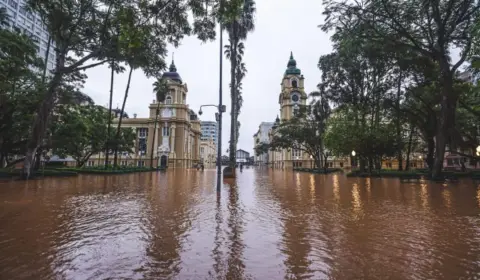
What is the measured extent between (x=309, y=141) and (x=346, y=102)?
17866 mm

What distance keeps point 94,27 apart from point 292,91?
6859 cm

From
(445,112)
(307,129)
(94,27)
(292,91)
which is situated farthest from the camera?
(292,91)

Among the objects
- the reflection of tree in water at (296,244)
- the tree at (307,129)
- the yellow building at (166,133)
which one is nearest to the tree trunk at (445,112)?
the reflection of tree in water at (296,244)

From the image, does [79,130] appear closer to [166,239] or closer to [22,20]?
[166,239]

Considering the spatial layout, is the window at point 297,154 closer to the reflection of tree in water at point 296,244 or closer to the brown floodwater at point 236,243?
the brown floodwater at point 236,243

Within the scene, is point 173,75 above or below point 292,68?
below

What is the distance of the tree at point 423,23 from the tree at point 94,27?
33.8 ft

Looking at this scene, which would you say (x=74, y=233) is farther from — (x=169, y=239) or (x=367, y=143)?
(x=367, y=143)

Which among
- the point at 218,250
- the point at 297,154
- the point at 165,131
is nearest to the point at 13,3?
the point at 165,131

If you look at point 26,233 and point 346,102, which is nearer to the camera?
point 26,233

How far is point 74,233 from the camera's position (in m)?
5.55

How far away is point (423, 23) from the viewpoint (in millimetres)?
20078

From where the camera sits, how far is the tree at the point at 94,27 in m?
8.59

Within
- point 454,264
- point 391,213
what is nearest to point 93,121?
point 391,213
